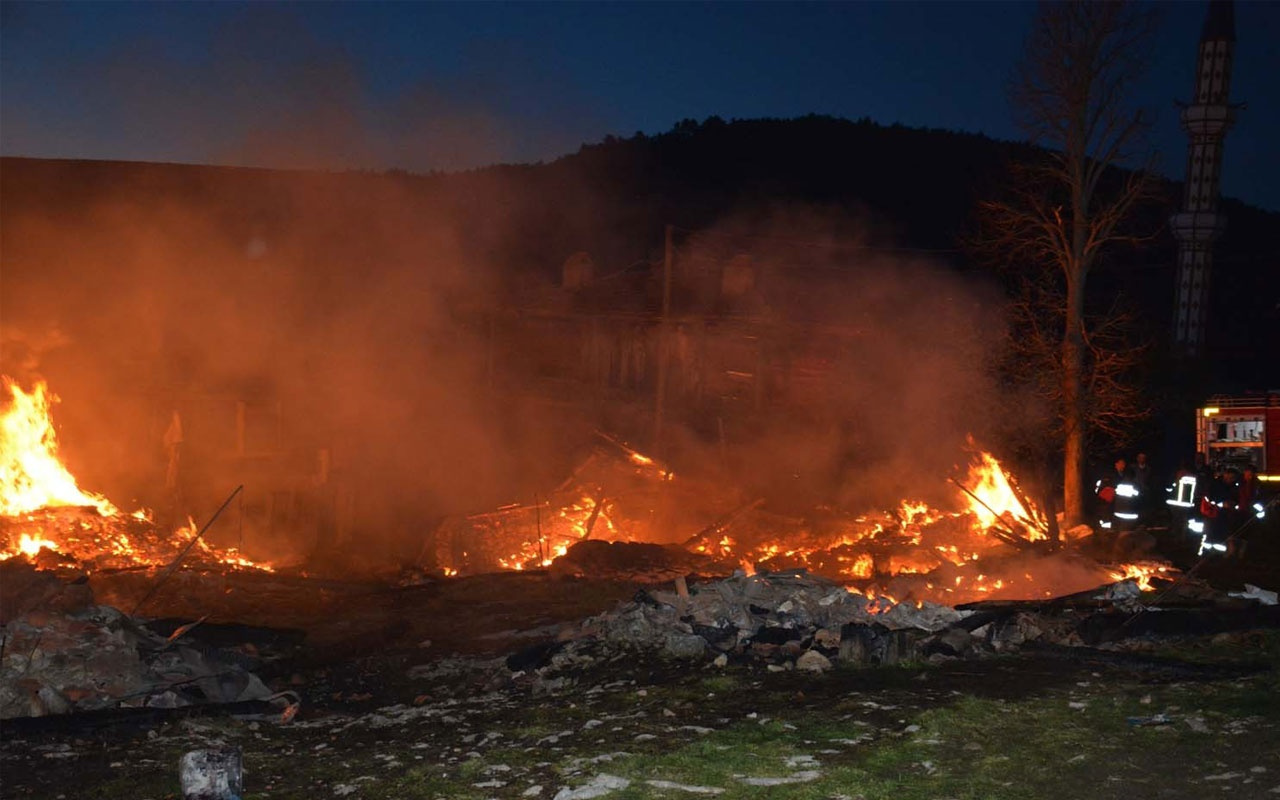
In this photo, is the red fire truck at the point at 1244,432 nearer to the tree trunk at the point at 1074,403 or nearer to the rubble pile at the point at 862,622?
the tree trunk at the point at 1074,403

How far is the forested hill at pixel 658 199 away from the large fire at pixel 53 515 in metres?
10.5

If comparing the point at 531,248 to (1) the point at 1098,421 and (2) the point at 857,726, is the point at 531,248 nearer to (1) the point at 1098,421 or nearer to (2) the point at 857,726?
Answer: (1) the point at 1098,421

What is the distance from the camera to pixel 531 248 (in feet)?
150

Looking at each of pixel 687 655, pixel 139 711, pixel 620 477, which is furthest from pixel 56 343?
pixel 687 655

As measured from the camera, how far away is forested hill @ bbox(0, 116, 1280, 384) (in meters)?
31.4

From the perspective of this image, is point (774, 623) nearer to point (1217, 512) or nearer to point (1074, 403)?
point (1217, 512)

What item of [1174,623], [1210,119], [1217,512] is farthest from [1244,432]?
[1210,119]

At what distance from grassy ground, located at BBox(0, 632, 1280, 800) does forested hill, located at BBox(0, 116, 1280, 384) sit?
10127 millimetres

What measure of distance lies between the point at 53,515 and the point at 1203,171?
28.8 meters

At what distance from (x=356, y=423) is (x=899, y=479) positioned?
10.9 m

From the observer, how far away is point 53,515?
14766 millimetres

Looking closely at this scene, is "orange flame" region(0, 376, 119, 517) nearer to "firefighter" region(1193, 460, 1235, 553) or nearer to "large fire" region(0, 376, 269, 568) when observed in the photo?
"large fire" region(0, 376, 269, 568)

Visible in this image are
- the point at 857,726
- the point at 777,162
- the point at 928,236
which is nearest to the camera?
the point at 857,726

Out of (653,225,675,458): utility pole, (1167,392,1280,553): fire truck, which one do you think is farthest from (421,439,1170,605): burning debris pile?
(1167,392,1280,553): fire truck
